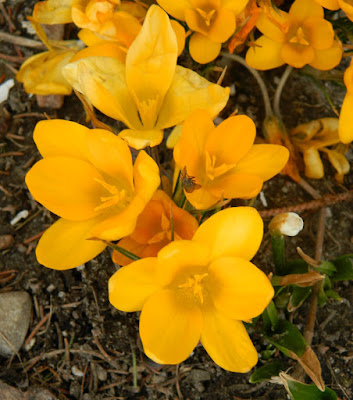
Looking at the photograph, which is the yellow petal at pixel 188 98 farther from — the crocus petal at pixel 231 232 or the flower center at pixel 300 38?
the flower center at pixel 300 38

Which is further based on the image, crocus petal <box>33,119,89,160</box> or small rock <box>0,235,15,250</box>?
small rock <box>0,235,15,250</box>

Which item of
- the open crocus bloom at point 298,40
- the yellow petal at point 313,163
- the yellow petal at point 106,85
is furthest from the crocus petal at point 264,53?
the yellow petal at point 106,85

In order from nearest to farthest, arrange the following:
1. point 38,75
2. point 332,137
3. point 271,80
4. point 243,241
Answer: point 243,241 → point 38,75 → point 332,137 → point 271,80

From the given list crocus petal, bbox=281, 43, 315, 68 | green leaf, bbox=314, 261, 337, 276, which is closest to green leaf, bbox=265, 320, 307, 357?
green leaf, bbox=314, 261, 337, 276

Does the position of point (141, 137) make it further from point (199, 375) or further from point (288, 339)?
point (199, 375)

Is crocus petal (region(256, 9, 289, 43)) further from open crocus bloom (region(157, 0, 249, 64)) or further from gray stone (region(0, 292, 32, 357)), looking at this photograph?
gray stone (region(0, 292, 32, 357))

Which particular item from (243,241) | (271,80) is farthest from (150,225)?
(271,80)

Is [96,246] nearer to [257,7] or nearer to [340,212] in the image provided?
[257,7]
